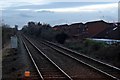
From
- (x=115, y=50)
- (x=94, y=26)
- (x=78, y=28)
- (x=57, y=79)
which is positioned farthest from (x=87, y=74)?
(x=78, y=28)

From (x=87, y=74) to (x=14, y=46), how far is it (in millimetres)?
25644

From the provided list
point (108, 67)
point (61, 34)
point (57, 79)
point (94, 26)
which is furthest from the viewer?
point (94, 26)

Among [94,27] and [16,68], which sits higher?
[94,27]

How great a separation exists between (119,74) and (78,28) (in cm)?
7577

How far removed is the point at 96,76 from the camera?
54.2 feet

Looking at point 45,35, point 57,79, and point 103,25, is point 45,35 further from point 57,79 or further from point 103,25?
point 57,79

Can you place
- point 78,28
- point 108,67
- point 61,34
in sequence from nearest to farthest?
point 108,67 → point 61,34 → point 78,28

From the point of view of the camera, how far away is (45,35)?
3209 inches

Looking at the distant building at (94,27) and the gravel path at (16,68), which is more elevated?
the distant building at (94,27)

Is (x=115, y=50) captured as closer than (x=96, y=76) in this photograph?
No

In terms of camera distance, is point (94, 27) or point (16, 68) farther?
point (94, 27)

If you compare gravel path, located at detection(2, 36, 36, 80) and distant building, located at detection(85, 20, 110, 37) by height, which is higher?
distant building, located at detection(85, 20, 110, 37)

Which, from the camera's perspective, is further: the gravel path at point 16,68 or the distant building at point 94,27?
the distant building at point 94,27

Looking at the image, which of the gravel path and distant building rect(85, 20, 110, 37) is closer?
the gravel path
